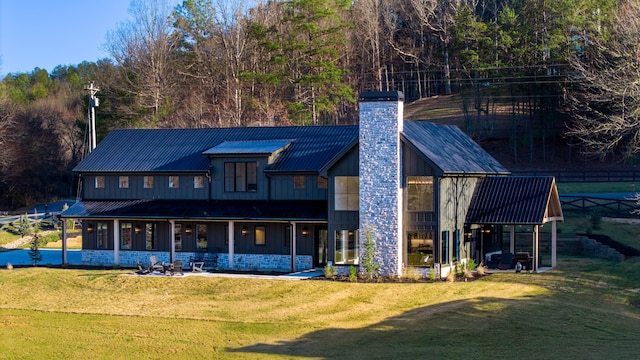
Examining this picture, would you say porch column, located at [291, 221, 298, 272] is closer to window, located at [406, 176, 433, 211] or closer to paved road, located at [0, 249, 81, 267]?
window, located at [406, 176, 433, 211]

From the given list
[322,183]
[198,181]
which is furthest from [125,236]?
[322,183]

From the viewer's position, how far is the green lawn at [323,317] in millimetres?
21516

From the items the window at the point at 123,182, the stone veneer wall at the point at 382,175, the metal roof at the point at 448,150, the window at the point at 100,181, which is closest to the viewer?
the stone veneer wall at the point at 382,175

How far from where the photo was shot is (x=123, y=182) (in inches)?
1521

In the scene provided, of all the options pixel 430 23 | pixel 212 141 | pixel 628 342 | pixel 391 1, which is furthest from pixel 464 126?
pixel 628 342

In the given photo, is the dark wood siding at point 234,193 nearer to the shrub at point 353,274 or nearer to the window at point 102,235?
the window at point 102,235

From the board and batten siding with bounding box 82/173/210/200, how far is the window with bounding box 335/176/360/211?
7018 millimetres

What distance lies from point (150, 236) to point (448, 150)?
1347 centimetres

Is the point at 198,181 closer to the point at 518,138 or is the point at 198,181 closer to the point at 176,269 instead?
the point at 176,269

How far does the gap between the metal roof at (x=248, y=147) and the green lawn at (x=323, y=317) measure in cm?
670

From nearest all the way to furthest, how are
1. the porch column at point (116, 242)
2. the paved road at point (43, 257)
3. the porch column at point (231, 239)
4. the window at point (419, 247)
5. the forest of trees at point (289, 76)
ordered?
the window at point (419, 247)
the porch column at point (231, 239)
the porch column at point (116, 242)
the paved road at point (43, 257)
the forest of trees at point (289, 76)

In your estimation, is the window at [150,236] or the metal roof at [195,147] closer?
the metal roof at [195,147]

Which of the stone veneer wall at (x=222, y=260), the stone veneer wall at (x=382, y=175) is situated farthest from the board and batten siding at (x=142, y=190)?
the stone veneer wall at (x=382, y=175)

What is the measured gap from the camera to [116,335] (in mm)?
23656
